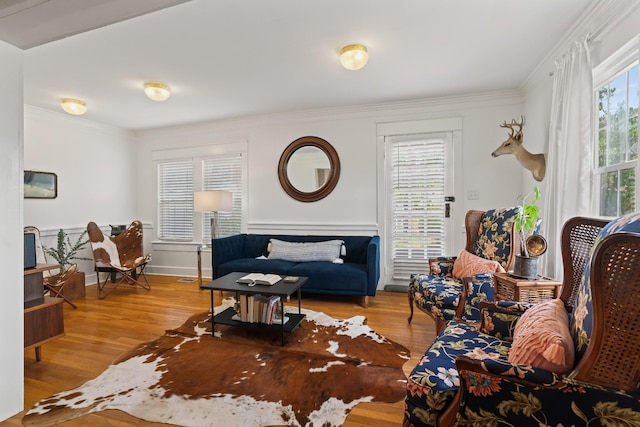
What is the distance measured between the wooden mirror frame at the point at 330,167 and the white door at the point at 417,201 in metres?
0.74

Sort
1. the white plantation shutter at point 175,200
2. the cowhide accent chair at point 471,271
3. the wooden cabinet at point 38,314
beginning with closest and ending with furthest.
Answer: the wooden cabinet at point 38,314 < the cowhide accent chair at point 471,271 < the white plantation shutter at point 175,200

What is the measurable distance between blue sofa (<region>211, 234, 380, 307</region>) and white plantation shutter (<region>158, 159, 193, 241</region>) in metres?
1.34

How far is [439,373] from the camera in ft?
3.94

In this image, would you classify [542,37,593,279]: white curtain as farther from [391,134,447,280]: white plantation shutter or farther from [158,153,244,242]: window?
[158,153,244,242]: window

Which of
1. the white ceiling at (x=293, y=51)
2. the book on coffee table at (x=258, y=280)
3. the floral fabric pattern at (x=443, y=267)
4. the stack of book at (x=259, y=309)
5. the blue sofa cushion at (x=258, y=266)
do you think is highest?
the white ceiling at (x=293, y=51)

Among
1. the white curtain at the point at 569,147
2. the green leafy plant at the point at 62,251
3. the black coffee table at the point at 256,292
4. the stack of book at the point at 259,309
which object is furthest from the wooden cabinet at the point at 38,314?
the white curtain at the point at 569,147

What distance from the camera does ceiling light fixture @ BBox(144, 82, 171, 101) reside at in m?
3.29

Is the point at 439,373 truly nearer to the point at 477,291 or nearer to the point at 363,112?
the point at 477,291

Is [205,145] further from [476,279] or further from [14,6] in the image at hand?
[476,279]

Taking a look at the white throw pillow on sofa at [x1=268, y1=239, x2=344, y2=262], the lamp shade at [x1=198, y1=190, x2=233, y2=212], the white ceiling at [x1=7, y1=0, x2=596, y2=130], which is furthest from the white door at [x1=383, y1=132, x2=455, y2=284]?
the lamp shade at [x1=198, y1=190, x2=233, y2=212]

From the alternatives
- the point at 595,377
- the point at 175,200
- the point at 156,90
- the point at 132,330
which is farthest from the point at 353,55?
the point at 175,200

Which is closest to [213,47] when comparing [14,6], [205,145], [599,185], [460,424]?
[14,6]

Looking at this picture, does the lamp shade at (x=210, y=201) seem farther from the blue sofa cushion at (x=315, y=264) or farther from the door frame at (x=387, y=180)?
the door frame at (x=387, y=180)

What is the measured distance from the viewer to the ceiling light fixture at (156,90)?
3.29m
